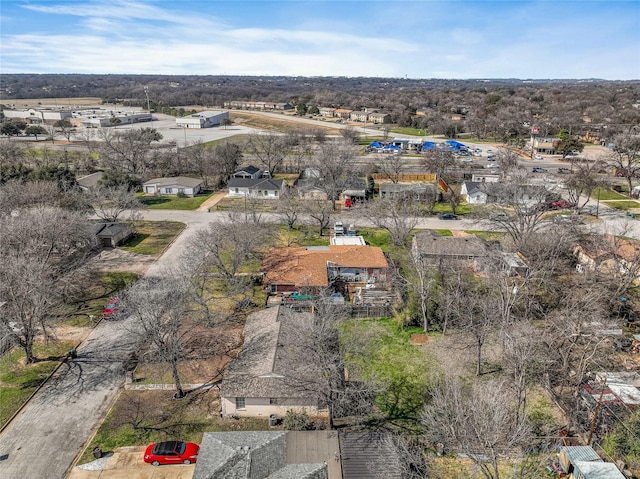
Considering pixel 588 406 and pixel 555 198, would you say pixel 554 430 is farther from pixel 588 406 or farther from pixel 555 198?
pixel 555 198

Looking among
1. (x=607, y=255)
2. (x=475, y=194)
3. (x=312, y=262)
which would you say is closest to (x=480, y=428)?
(x=312, y=262)

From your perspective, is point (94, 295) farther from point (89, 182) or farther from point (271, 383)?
point (89, 182)

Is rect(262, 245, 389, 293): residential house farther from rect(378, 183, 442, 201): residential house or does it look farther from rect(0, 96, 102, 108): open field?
rect(0, 96, 102, 108): open field

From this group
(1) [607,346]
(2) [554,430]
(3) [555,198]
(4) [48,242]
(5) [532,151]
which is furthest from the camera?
(5) [532,151]

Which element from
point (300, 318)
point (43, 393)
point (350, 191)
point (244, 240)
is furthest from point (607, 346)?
point (350, 191)

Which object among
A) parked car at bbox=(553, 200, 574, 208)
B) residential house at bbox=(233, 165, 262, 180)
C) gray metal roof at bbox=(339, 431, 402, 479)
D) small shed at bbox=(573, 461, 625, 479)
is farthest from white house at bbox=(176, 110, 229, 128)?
small shed at bbox=(573, 461, 625, 479)

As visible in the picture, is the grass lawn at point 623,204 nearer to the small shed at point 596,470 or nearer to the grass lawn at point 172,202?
the small shed at point 596,470

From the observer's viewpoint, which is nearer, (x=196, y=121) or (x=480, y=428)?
(x=480, y=428)
